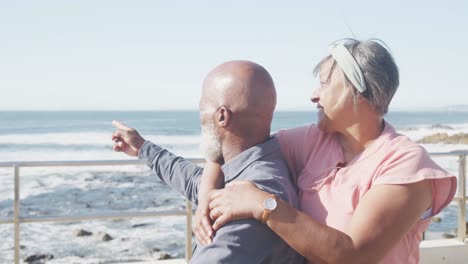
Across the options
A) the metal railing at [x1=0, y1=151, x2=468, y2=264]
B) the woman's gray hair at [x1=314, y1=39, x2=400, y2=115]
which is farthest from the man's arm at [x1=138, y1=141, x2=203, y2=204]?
the metal railing at [x1=0, y1=151, x2=468, y2=264]

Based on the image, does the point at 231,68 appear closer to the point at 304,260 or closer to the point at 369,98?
the point at 369,98

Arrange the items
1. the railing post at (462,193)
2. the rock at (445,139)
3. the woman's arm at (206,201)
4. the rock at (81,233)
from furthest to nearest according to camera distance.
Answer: the rock at (445,139) < the rock at (81,233) < the railing post at (462,193) < the woman's arm at (206,201)

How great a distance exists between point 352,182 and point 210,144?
1.26 ft

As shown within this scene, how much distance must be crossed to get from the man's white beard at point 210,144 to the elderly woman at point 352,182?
43 millimetres

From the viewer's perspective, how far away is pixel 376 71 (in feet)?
4.88

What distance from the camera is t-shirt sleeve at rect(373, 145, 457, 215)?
1415 mm

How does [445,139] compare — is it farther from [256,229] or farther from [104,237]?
[256,229]

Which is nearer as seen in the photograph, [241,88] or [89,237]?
[241,88]

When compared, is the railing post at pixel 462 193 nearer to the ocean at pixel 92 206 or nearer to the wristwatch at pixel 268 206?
the wristwatch at pixel 268 206

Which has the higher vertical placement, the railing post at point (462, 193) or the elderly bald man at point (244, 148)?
the elderly bald man at point (244, 148)

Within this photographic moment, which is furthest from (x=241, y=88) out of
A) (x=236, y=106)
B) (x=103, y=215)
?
(x=103, y=215)

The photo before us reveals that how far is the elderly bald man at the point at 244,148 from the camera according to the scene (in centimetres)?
138

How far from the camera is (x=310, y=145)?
66.7 inches

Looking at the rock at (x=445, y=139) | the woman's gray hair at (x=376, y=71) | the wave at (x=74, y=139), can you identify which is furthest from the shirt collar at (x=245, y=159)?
the rock at (x=445, y=139)
